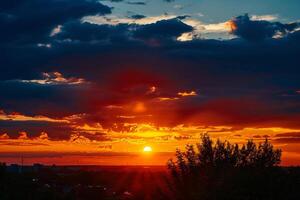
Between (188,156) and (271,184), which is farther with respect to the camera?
(188,156)

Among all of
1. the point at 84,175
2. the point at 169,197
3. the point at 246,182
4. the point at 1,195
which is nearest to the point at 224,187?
the point at 246,182

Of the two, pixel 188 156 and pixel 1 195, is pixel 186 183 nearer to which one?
pixel 188 156

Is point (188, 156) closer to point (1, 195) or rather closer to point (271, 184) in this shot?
point (271, 184)

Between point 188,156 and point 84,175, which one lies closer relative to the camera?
point 188,156

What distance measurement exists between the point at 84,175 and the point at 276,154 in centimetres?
10830

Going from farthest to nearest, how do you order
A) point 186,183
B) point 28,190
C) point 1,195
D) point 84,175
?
point 84,175 → point 28,190 → point 1,195 → point 186,183

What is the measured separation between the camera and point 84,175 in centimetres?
15388

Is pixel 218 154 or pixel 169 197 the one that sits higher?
pixel 218 154

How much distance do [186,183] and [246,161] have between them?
6.57 m

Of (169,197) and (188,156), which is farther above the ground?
(188,156)

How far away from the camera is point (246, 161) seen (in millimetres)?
50094

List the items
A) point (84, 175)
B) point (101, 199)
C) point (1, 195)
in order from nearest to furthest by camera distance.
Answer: point (1, 195) → point (101, 199) → point (84, 175)

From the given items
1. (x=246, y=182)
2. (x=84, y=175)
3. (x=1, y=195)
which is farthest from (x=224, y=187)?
(x=84, y=175)

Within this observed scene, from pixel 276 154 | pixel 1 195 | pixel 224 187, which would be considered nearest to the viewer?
pixel 224 187
